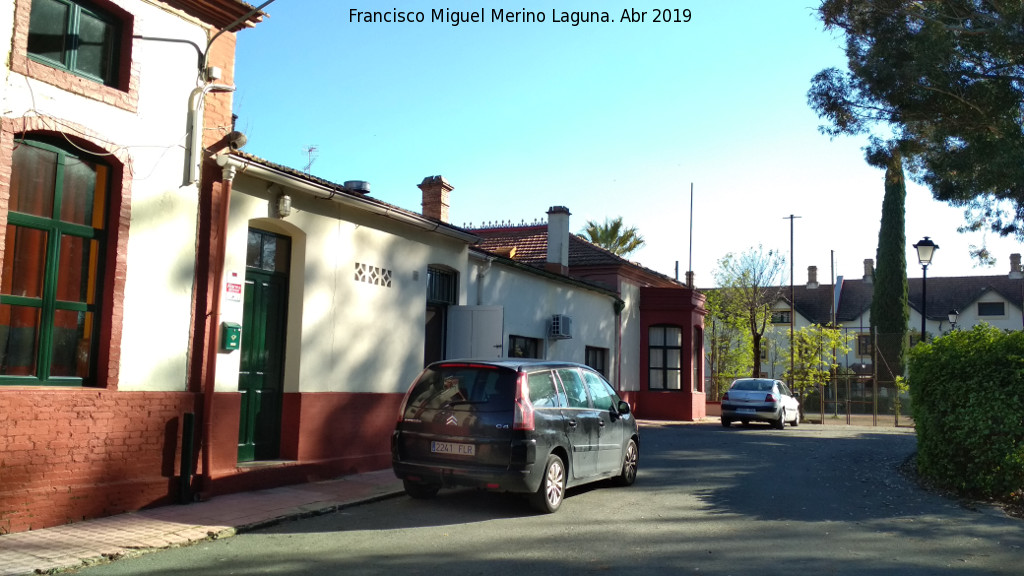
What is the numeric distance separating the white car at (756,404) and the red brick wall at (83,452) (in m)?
18.9

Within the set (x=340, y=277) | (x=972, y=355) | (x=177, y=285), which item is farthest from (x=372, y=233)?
(x=972, y=355)

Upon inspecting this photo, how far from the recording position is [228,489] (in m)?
9.34

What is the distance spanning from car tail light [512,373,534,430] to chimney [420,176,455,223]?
11.0m

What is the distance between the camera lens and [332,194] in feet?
36.1

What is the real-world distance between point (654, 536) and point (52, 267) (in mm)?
6232

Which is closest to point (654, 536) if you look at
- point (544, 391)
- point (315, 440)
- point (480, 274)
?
point (544, 391)

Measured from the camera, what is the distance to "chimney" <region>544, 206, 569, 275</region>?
22938mm

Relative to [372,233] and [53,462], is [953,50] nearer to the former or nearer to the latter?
[372,233]

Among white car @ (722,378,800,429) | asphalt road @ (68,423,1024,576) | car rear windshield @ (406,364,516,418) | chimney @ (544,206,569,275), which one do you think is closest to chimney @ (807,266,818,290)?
white car @ (722,378,800,429)

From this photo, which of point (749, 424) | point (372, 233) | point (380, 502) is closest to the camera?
point (380, 502)

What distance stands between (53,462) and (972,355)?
10117 millimetres

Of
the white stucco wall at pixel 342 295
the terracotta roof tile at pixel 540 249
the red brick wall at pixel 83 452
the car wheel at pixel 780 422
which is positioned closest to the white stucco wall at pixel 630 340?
the terracotta roof tile at pixel 540 249

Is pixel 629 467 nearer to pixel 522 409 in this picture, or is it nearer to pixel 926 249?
pixel 522 409

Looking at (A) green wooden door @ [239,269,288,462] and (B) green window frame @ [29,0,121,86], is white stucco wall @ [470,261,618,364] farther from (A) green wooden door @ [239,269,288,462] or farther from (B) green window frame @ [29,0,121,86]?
(B) green window frame @ [29,0,121,86]
